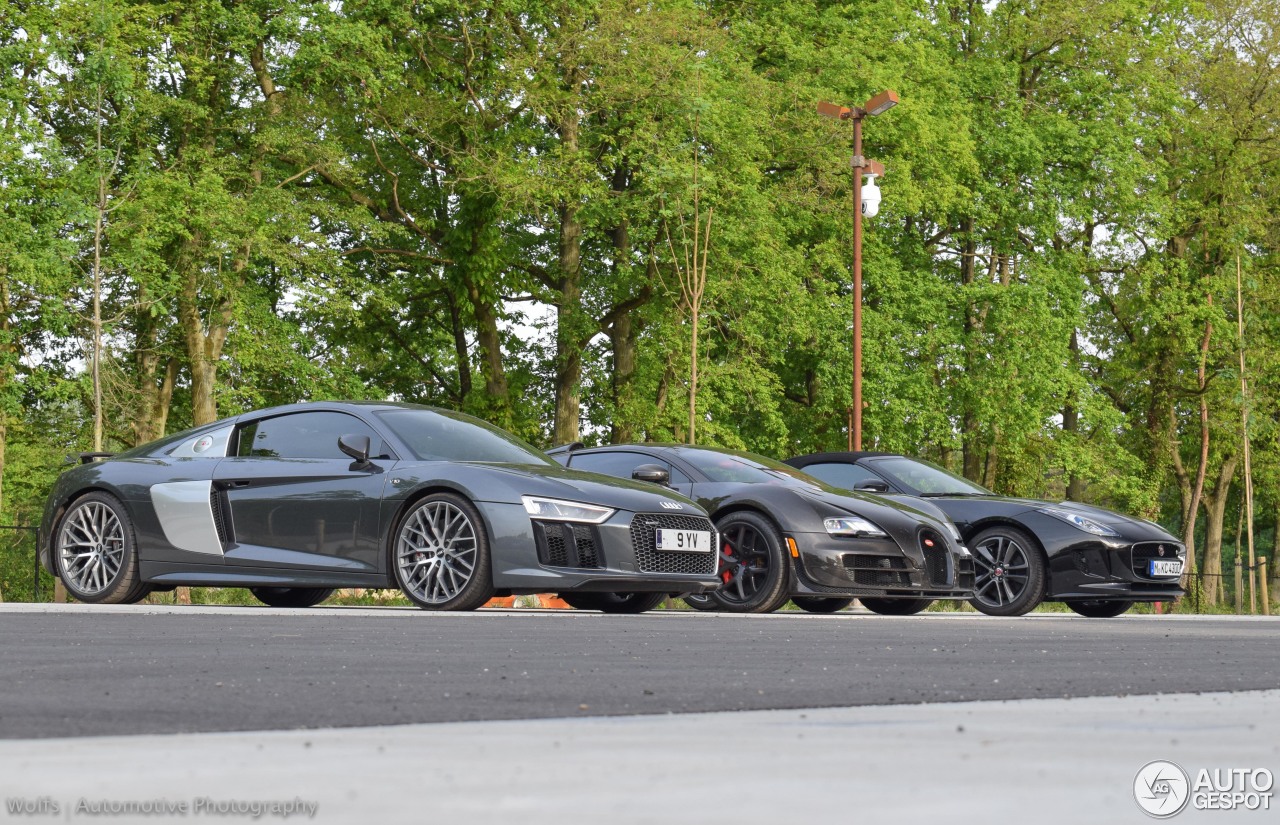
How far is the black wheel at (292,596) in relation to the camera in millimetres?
14078

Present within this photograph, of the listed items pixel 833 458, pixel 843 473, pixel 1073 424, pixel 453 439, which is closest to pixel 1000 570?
pixel 843 473

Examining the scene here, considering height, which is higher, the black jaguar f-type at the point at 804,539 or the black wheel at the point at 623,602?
the black jaguar f-type at the point at 804,539

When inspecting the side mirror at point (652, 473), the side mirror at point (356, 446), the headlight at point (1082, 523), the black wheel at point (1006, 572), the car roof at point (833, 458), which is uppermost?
the car roof at point (833, 458)

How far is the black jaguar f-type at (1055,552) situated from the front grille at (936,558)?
1405 millimetres

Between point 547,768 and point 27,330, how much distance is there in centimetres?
2634

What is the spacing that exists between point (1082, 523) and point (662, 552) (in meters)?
5.21

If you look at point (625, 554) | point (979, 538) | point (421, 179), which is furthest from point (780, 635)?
point (421, 179)

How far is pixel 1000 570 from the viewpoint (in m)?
15.2

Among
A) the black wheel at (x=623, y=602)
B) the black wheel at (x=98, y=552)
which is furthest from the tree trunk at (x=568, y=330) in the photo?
the black wheel at (x=98, y=552)

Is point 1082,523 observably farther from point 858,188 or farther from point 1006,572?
point 858,188

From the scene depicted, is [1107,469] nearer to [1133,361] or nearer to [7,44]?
[1133,361]

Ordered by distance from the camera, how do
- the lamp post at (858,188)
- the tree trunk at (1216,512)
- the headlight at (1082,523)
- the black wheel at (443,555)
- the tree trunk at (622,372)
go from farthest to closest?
the tree trunk at (1216,512) < the tree trunk at (622,372) < the lamp post at (858,188) < the headlight at (1082,523) < the black wheel at (443,555)

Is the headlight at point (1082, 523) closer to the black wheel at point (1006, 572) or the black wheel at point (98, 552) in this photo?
the black wheel at point (1006, 572)

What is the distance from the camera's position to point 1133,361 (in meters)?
43.2
